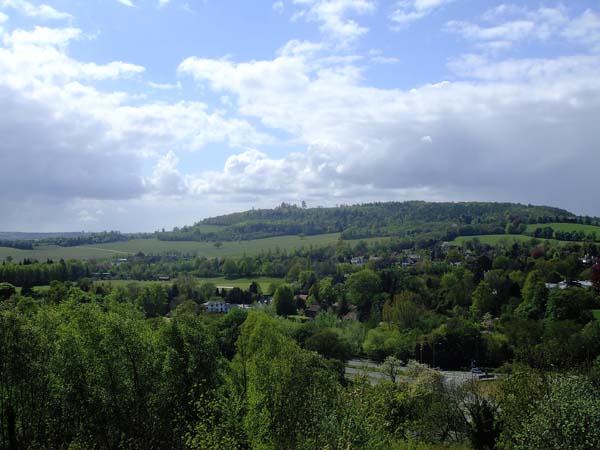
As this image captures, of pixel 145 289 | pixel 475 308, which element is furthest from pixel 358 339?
pixel 145 289

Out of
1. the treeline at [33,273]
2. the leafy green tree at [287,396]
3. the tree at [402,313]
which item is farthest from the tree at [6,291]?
the leafy green tree at [287,396]

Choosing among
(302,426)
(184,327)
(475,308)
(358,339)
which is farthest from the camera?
(475,308)

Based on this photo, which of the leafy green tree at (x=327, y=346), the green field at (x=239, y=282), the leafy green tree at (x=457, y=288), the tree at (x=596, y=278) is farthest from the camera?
the green field at (x=239, y=282)

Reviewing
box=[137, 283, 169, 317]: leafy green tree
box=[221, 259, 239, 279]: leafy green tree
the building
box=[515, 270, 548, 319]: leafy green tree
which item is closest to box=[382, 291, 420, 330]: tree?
box=[515, 270, 548, 319]: leafy green tree

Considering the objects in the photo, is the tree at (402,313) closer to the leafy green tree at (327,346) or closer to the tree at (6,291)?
the leafy green tree at (327,346)

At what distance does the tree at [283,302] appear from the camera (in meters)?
89.9

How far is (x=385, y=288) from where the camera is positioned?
313 feet

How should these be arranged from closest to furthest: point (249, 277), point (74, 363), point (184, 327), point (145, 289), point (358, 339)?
1. point (74, 363)
2. point (184, 327)
3. point (358, 339)
4. point (145, 289)
5. point (249, 277)

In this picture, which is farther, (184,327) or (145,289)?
(145,289)

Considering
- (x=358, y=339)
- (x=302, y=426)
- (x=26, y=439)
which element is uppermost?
(x=26, y=439)

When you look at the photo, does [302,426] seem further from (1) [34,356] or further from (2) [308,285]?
(2) [308,285]

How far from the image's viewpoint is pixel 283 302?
9038 centimetres

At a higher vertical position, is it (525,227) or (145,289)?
(525,227)

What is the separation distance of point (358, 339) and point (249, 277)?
6291 cm
